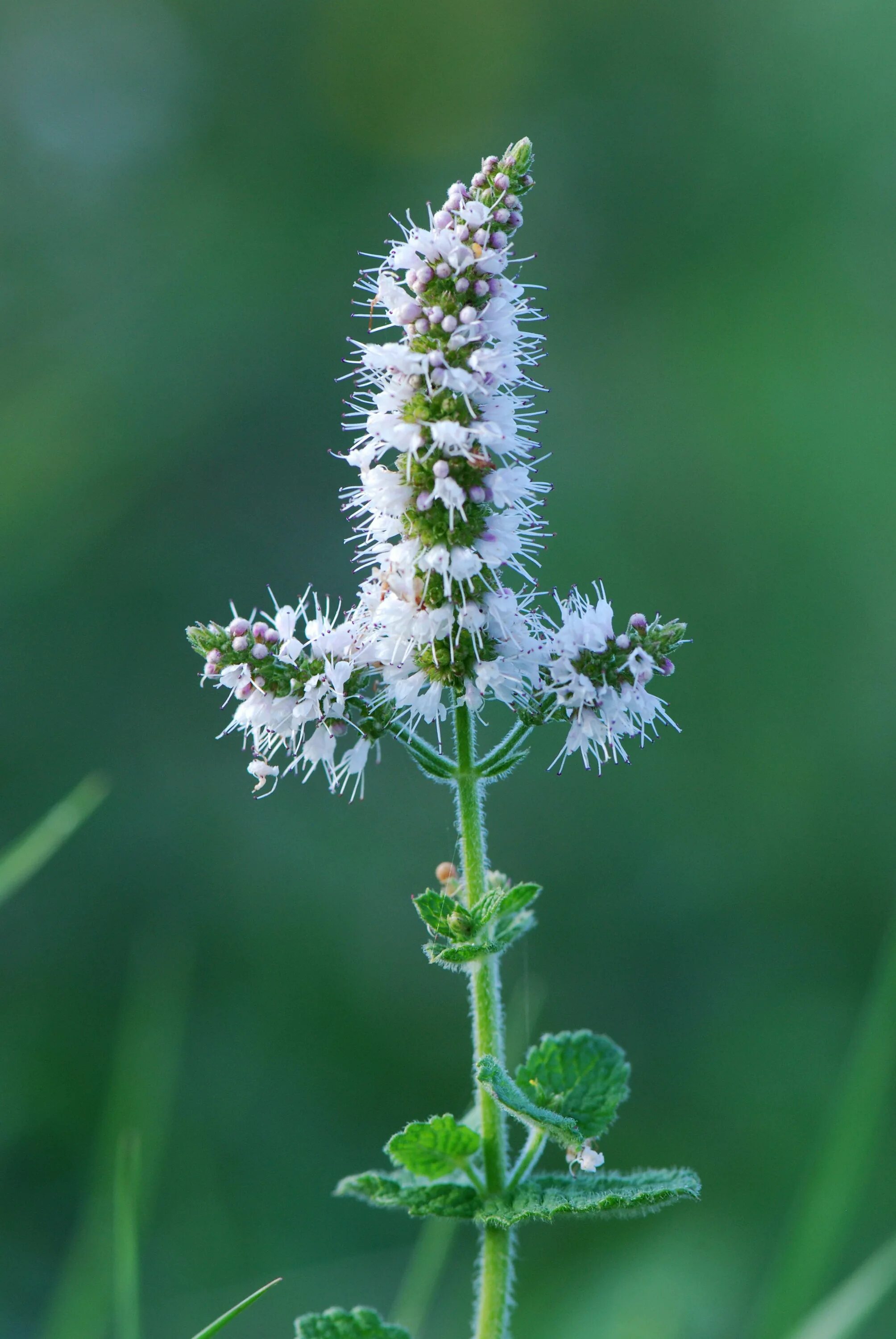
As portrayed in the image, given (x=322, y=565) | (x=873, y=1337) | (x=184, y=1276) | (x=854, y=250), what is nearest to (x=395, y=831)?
(x=322, y=565)

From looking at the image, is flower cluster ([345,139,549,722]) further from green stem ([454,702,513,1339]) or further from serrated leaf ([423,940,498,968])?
serrated leaf ([423,940,498,968])

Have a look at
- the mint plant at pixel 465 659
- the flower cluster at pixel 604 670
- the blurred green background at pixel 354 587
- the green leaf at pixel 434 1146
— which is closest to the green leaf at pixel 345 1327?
the mint plant at pixel 465 659

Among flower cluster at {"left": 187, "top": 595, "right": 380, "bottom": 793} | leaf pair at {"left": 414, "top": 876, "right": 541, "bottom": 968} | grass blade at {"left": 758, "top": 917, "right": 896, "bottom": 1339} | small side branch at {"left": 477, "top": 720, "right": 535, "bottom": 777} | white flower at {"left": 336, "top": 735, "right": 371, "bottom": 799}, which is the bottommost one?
grass blade at {"left": 758, "top": 917, "right": 896, "bottom": 1339}

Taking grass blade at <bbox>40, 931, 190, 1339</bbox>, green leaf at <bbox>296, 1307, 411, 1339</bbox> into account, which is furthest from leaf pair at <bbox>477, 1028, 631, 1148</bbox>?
grass blade at <bbox>40, 931, 190, 1339</bbox>

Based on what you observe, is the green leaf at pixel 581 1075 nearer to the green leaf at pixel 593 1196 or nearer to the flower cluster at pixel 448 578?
the green leaf at pixel 593 1196

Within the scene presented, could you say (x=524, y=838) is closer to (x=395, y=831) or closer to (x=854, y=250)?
(x=395, y=831)

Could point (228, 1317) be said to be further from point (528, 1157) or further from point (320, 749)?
point (320, 749)
